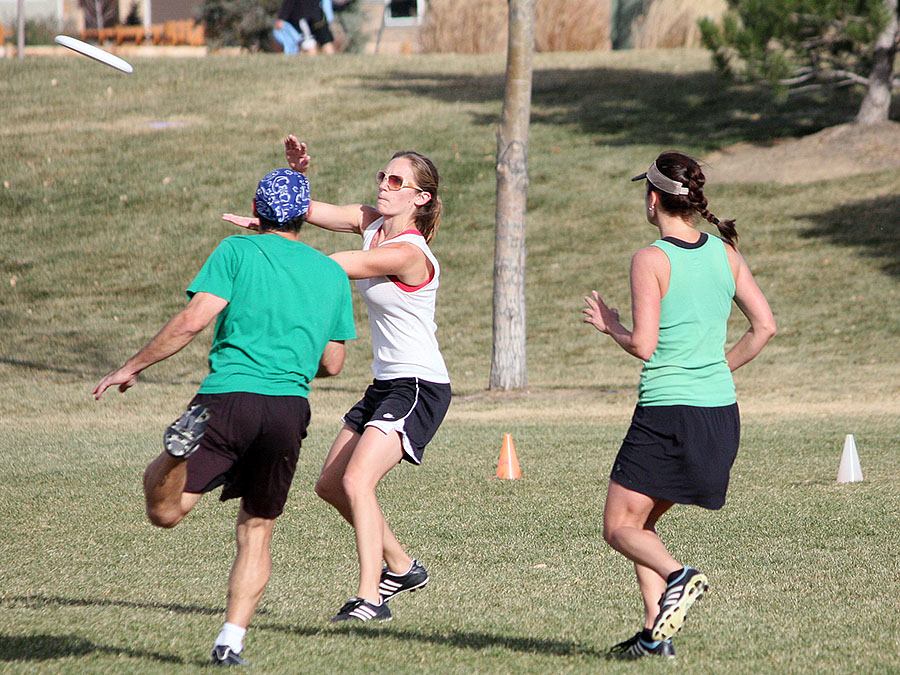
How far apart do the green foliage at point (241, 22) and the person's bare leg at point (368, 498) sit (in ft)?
120

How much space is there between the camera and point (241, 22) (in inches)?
1581

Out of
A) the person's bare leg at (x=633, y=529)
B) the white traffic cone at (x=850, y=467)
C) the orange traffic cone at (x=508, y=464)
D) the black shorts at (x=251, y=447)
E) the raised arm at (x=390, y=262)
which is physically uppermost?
the raised arm at (x=390, y=262)

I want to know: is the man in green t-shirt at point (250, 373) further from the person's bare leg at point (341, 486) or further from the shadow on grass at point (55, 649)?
the person's bare leg at point (341, 486)

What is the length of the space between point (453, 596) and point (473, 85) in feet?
90.1

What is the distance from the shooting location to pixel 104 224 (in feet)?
75.6

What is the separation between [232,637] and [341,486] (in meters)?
1.04

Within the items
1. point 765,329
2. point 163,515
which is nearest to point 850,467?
point 765,329

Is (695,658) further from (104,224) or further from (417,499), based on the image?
(104,224)

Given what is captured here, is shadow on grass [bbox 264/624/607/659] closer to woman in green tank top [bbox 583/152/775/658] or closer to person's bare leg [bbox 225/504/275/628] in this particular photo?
woman in green tank top [bbox 583/152/775/658]

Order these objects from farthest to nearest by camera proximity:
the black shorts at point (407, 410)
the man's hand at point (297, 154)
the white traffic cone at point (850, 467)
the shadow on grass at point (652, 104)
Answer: the shadow on grass at point (652, 104) → the white traffic cone at point (850, 467) → the man's hand at point (297, 154) → the black shorts at point (407, 410)

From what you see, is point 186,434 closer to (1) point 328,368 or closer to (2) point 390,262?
(1) point 328,368

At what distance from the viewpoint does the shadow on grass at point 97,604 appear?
5496mm

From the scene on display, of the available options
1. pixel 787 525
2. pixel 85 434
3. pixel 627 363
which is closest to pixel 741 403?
pixel 627 363

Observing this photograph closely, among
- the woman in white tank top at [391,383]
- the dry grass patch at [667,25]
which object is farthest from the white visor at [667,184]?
the dry grass patch at [667,25]
